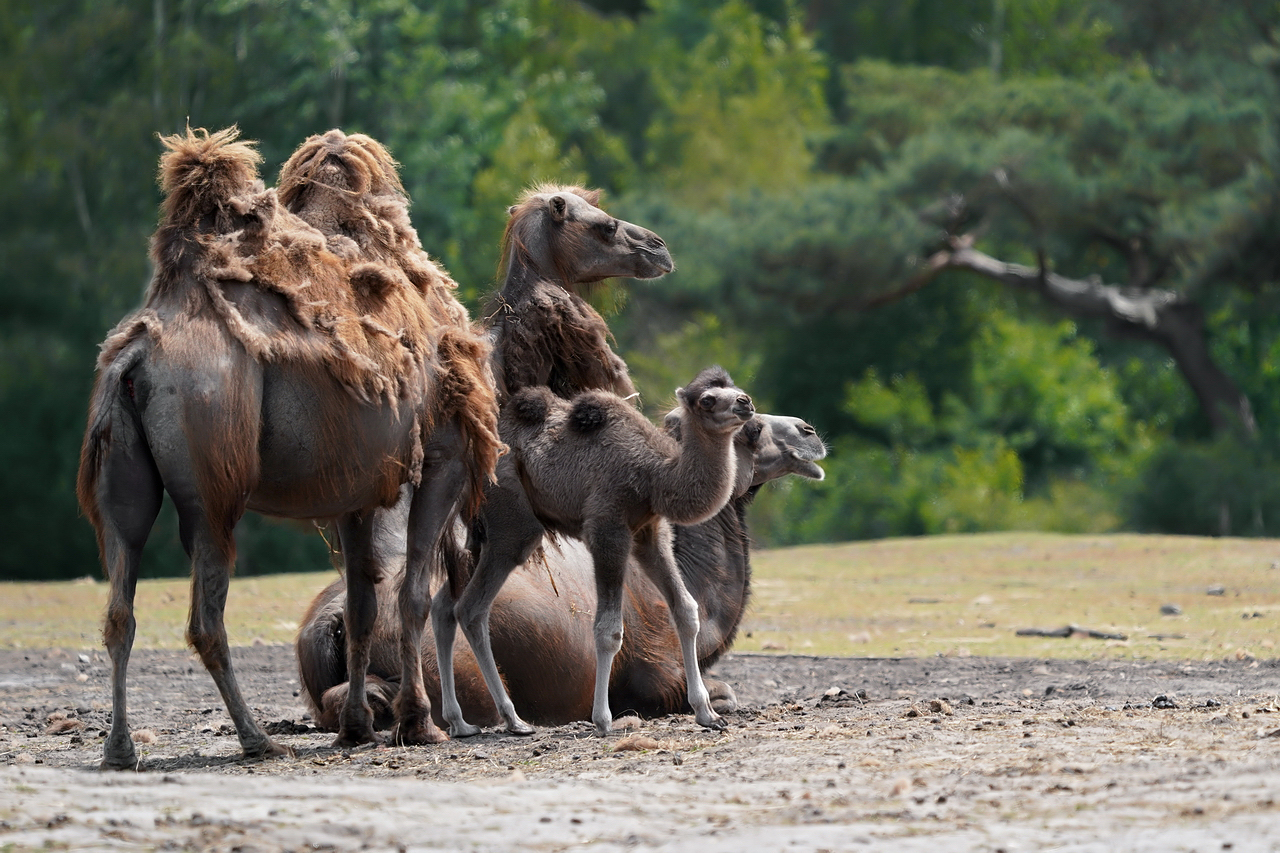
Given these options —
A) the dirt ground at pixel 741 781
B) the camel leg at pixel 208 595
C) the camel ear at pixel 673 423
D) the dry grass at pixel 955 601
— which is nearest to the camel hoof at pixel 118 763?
the dirt ground at pixel 741 781

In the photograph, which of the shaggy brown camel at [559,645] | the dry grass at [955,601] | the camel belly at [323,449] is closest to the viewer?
the camel belly at [323,449]

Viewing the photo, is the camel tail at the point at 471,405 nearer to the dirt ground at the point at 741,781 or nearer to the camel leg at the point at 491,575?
the camel leg at the point at 491,575

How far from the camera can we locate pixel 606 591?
705cm

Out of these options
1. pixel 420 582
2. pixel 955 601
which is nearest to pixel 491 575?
pixel 420 582

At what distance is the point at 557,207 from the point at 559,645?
221 centimetres

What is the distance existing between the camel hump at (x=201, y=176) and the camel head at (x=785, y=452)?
3.07 m

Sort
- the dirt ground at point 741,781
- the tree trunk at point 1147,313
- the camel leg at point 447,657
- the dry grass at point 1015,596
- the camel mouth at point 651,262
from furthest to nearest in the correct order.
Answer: the tree trunk at point 1147,313
the dry grass at point 1015,596
the camel mouth at point 651,262
the camel leg at point 447,657
the dirt ground at point 741,781

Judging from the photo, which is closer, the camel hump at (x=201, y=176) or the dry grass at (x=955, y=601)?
the camel hump at (x=201, y=176)

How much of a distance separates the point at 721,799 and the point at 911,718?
7.20 ft

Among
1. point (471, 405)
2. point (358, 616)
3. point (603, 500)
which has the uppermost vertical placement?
point (471, 405)

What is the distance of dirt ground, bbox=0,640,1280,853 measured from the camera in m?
4.40

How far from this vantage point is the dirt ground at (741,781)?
4.40m

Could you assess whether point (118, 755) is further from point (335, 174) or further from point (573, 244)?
point (573, 244)

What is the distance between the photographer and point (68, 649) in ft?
37.8
